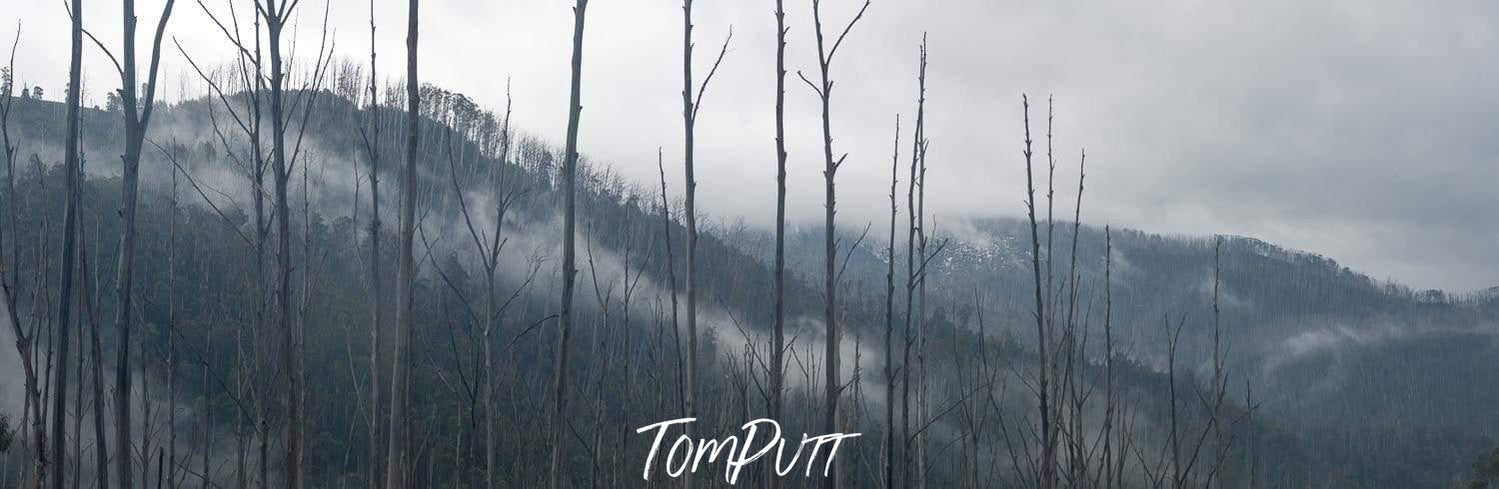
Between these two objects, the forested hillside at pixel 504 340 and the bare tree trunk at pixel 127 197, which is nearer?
the bare tree trunk at pixel 127 197

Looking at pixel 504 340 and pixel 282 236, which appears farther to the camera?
pixel 504 340

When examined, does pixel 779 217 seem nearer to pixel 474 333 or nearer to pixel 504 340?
pixel 474 333

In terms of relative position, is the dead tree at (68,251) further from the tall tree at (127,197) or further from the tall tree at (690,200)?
the tall tree at (690,200)

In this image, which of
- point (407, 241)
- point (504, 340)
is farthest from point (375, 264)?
point (504, 340)

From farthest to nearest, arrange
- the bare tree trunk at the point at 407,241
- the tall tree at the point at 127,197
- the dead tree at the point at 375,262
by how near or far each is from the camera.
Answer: the dead tree at the point at 375,262, the bare tree trunk at the point at 407,241, the tall tree at the point at 127,197

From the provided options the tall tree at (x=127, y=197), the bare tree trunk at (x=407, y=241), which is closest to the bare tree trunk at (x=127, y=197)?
the tall tree at (x=127, y=197)

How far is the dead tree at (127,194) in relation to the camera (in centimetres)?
293

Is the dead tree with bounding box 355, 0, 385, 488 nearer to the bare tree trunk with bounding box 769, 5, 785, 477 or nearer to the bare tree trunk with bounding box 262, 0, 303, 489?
the bare tree trunk with bounding box 262, 0, 303, 489

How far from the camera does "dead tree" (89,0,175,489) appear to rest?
9.62ft

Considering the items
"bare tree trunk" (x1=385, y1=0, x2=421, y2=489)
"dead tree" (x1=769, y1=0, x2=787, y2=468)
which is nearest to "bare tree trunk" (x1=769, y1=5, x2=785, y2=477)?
"dead tree" (x1=769, y1=0, x2=787, y2=468)

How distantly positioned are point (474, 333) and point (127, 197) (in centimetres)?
1384

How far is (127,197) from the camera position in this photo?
2.97m

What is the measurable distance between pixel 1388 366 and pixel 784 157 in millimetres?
211392

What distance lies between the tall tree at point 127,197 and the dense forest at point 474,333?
1 cm
